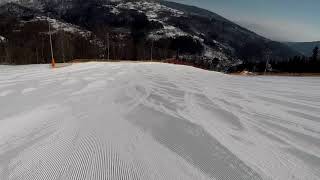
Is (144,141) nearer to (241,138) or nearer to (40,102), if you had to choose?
(241,138)

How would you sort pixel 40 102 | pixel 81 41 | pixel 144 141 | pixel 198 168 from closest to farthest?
pixel 198 168 < pixel 144 141 < pixel 40 102 < pixel 81 41

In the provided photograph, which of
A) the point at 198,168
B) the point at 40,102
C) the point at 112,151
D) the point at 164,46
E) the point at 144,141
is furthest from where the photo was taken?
the point at 164,46

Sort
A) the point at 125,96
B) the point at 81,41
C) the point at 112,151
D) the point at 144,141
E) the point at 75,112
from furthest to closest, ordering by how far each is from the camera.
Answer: the point at 81,41
the point at 125,96
the point at 75,112
the point at 144,141
the point at 112,151

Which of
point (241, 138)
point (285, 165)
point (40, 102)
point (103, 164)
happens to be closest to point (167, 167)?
point (103, 164)

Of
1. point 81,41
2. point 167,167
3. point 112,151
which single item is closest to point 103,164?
point 112,151

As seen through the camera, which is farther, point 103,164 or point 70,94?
point 70,94

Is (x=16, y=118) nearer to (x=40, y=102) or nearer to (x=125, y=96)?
(x=40, y=102)
